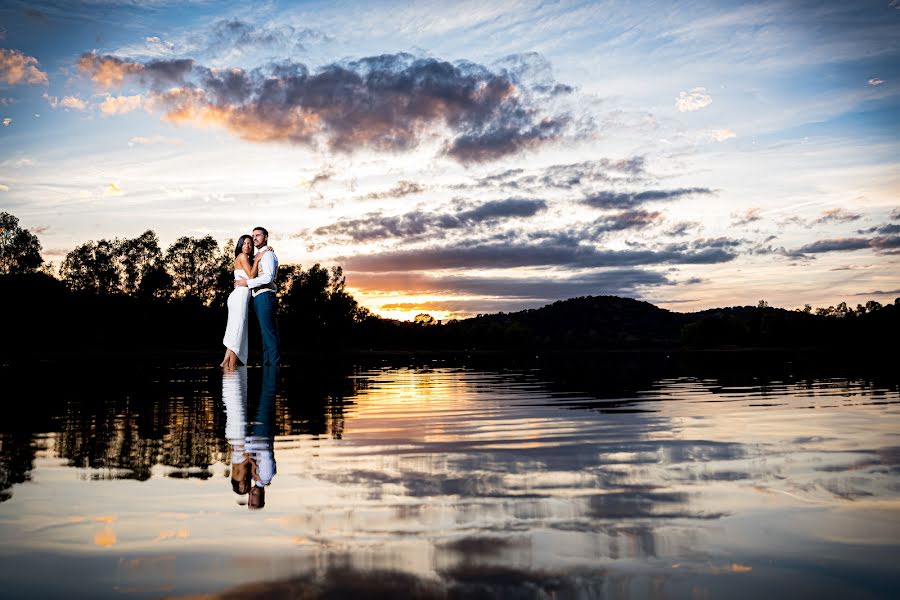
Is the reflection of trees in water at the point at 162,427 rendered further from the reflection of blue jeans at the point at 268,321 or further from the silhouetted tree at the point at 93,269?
the silhouetted tree at the point at 93,269

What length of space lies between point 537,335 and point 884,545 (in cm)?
13013

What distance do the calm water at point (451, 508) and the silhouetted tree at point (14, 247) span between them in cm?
8522

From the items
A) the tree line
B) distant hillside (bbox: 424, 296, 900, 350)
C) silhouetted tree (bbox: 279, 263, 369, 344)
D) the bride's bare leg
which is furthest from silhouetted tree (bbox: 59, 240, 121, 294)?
the bride's bare leg

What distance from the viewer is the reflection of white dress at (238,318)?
19516mm

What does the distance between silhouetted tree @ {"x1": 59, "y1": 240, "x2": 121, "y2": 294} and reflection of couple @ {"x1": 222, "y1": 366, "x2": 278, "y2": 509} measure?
299 feet

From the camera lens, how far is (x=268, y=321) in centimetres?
1886

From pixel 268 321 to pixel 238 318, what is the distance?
1355 millimetres

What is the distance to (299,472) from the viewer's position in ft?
16.8

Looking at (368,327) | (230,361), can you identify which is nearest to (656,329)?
(368,327)

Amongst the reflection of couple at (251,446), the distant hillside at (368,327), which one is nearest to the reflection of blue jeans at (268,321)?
the reflection of couple at (251,446)

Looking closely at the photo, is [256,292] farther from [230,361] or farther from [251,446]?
[251,446]

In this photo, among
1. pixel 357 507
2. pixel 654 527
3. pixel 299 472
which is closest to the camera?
pixel 654 527

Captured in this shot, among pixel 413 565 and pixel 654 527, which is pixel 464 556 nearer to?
pixel 413 565

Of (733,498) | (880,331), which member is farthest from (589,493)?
(880,331)
